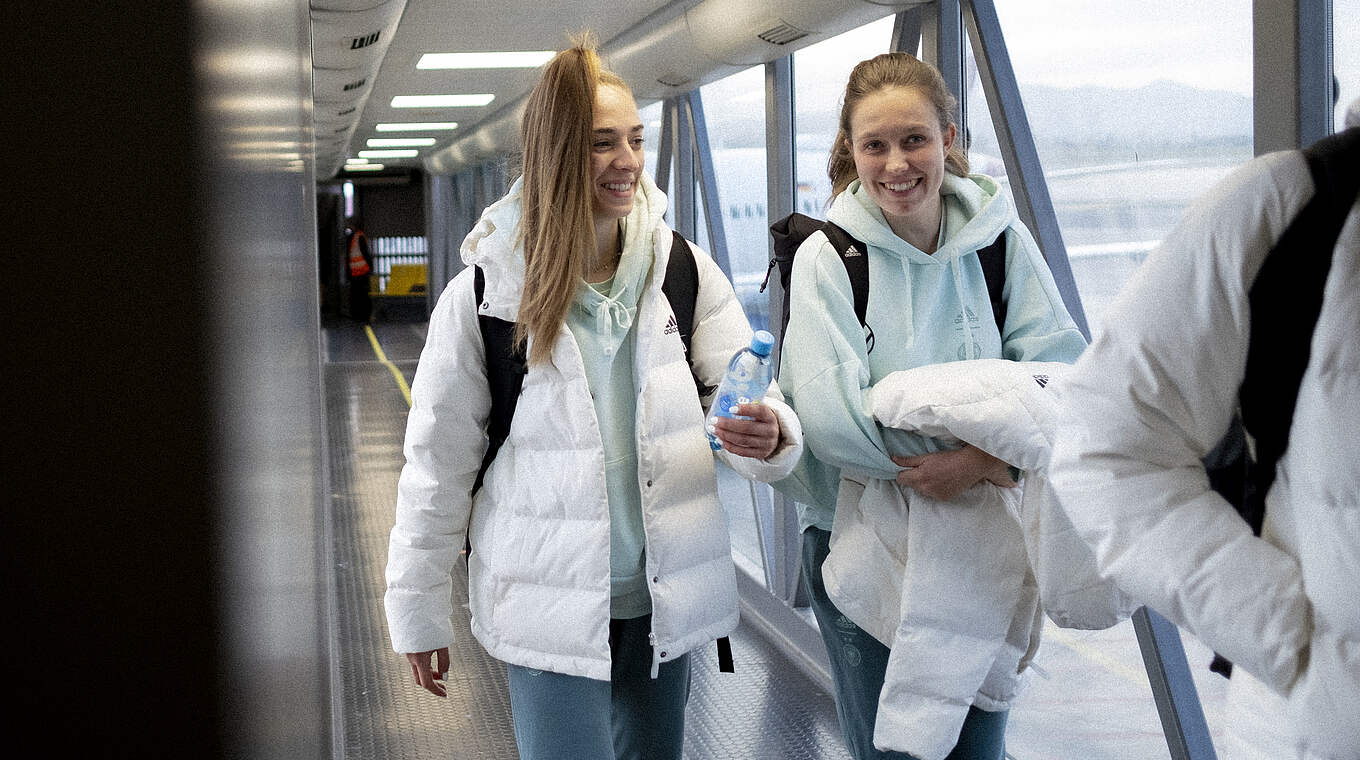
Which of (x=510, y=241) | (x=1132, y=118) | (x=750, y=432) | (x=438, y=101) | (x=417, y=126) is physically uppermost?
(x=417, y=126)

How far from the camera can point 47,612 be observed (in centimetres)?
11

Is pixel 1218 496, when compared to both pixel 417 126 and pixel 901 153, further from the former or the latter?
pixel 417 126

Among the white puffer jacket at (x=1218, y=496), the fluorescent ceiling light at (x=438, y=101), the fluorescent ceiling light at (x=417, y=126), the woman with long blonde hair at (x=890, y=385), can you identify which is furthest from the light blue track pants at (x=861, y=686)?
the fluorescent ceiling light at (x=417, y=126)

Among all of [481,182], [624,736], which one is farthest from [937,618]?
[481,182]

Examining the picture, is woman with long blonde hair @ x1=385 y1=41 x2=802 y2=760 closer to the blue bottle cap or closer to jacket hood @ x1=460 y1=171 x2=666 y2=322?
jacket hood @ x1=460 y1=171 x2=666 y2=322

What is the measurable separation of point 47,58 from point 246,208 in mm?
104

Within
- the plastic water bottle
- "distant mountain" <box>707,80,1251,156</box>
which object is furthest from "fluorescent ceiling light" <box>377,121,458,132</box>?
the plastic water bottle

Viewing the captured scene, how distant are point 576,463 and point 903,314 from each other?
0.74 meters

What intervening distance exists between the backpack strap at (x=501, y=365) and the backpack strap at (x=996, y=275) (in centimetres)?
97

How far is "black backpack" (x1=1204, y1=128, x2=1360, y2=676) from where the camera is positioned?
124 centimetres

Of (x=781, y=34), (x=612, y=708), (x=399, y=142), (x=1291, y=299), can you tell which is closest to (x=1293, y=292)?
(x=1291, y=299)

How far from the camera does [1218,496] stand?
132 cm

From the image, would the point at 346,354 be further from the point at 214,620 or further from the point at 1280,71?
the point at 214,620

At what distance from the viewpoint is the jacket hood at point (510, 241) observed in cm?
227
